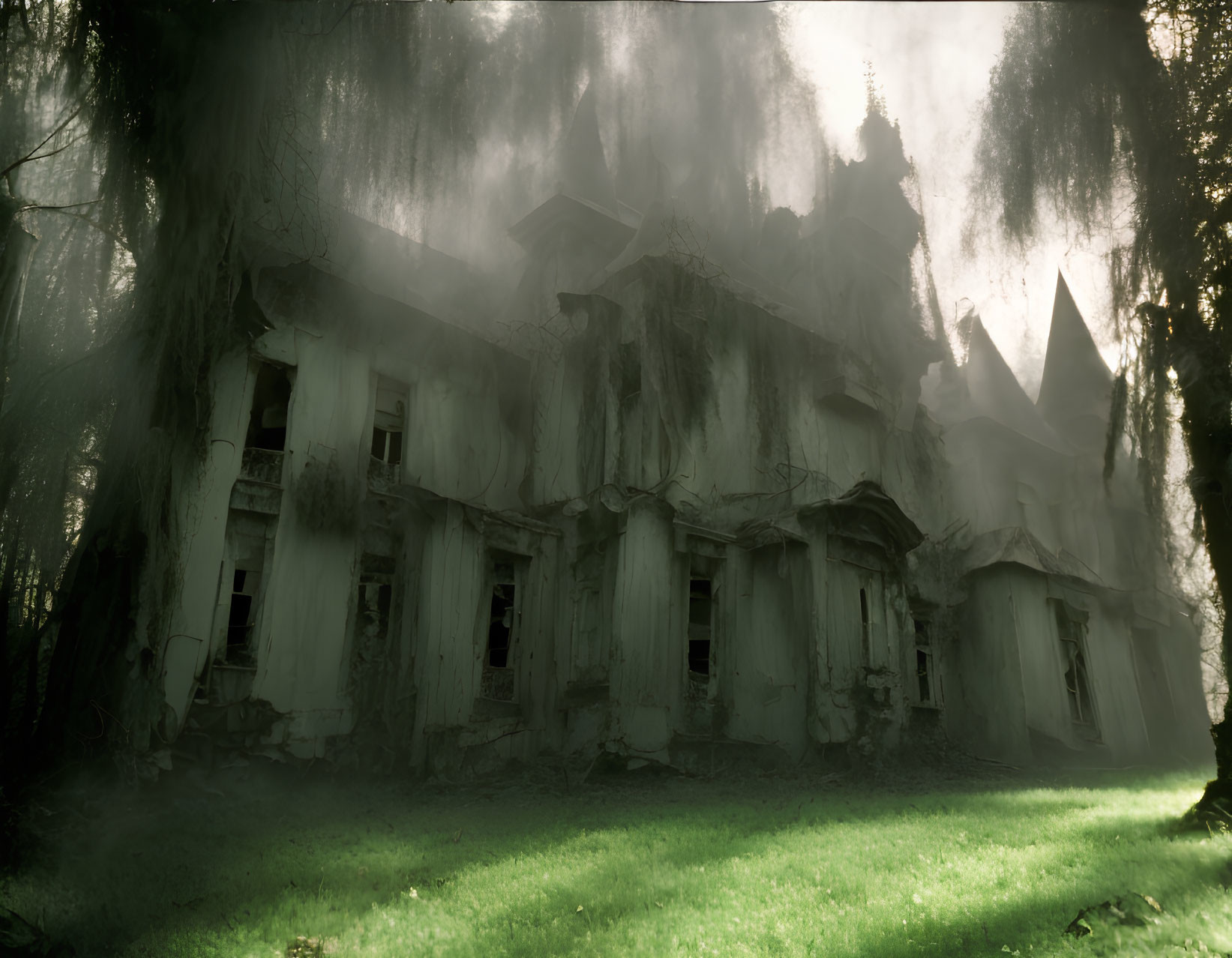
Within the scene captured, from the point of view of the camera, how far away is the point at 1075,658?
19.2m

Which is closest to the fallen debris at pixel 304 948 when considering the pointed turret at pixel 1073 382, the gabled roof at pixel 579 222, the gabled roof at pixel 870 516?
the gabled roof at pixel 870 516

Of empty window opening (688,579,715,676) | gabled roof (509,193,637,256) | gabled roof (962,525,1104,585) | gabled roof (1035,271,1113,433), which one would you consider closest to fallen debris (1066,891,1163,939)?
empty window opening (688,579,715,676)

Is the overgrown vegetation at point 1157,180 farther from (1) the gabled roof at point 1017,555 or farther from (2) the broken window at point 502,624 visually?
(2) the broken window at point 502,624

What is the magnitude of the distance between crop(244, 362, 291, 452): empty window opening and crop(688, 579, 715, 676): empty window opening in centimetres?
836

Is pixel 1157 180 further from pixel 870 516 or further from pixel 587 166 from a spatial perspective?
pixel 587 166

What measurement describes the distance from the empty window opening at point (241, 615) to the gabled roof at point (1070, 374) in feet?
87.4

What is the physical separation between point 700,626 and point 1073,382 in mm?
20934

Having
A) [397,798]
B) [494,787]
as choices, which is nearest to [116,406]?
[397,798]

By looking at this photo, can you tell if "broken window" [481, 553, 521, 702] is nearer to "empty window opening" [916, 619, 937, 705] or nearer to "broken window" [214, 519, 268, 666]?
"broken window" [214, 519, 268, 666]

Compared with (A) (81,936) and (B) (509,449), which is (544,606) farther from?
(A) (81,936)

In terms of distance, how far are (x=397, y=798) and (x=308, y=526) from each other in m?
4.99

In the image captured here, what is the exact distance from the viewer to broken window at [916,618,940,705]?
18.5 meters

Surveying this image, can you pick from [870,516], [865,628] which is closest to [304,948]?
[865,628]

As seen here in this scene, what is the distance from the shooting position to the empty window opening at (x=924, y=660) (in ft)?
60.9
